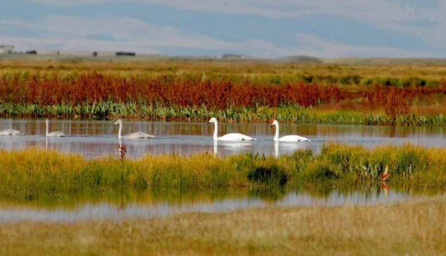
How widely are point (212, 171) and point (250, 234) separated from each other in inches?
316

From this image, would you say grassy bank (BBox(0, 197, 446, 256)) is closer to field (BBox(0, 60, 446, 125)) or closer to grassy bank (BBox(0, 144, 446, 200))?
grassy bank (BBox(0, 144, 446, 200))

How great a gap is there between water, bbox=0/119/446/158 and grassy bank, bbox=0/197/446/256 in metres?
12.1

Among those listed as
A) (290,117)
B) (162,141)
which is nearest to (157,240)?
(162,141)

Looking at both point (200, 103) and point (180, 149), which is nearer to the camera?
point (180, 149)

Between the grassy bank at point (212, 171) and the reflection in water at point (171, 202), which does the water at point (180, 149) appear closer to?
the reflection in water at point (171, 202)

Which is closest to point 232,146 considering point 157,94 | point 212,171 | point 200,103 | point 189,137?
point 189,137

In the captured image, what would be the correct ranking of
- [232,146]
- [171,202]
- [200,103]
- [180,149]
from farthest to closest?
[200,103] → [232,146] → [180,149] → [171,202]

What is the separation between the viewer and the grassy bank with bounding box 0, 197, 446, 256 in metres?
13.8

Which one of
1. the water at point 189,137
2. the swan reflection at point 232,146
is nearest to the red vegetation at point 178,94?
the water at point 189,137

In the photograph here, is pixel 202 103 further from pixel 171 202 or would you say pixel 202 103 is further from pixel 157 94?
pixel 171 202

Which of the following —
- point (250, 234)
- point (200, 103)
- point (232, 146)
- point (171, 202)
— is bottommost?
point (171, 202)

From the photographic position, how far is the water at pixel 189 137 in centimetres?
3144

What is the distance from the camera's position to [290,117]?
50.6 meters

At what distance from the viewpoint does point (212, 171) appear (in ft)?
74.7
